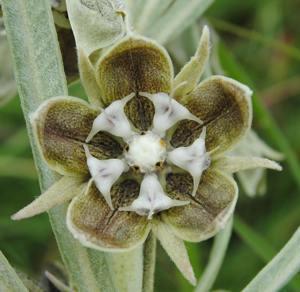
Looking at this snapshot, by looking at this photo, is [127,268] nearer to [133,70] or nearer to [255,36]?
[133,70]

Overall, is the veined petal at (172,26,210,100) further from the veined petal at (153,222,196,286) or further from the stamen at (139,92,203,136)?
the veined petal at (153,222,196,286)

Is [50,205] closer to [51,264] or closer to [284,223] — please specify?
[51,264]

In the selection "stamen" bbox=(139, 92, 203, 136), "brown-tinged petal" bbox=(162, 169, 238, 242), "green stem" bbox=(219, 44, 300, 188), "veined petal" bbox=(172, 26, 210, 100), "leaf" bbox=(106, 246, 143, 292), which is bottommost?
"green stem" bbox=(219, 44, 300, 188)

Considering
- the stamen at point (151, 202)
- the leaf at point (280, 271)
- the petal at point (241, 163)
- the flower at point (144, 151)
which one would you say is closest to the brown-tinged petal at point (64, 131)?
the flower at point (144, 151)

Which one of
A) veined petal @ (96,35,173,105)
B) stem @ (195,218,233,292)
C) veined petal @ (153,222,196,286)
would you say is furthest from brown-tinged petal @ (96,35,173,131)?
stem @ (195,218,233,292)

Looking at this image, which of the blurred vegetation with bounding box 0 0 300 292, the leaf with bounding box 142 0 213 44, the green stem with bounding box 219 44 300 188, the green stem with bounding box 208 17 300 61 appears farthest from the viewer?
the blurred vegetation with bounding box 0 0 300 292

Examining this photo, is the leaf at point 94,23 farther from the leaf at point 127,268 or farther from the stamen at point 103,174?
the leaf at point 127,268

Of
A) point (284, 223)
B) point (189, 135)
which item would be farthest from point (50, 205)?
point (284, 223)
